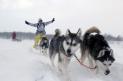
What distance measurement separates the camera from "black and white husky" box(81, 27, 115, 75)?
10.2 metres

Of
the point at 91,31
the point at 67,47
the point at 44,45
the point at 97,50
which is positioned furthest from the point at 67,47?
the point at 44,45

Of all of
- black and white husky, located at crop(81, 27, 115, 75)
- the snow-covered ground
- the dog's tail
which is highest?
the dog's tail

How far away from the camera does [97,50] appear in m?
10.7

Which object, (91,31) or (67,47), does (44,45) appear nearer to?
(91,31)

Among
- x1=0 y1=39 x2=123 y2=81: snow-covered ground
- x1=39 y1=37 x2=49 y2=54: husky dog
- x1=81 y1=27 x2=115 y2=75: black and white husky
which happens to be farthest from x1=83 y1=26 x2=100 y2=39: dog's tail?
x1=39 y1=37 x2=49 y2=54: husky dog

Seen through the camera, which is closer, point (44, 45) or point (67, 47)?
point (67, 47)

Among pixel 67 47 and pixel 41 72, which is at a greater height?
pixel 67 47

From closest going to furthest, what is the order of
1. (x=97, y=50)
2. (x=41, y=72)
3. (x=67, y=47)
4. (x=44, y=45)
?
(x=67, y=47) → (x=41, y=72) → (x=97, y=50) → (x=44, y=45)

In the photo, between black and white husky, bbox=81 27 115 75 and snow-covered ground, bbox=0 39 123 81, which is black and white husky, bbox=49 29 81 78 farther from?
black and white husky, bbox=81 27 115 75

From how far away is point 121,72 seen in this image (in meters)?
11.7

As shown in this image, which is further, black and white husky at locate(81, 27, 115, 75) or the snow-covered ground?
black and white husky at locate(81, 27, 115, 75)

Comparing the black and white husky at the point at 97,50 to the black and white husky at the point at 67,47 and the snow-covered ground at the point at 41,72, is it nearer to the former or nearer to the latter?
the snow-covered ground at the point at 41,72

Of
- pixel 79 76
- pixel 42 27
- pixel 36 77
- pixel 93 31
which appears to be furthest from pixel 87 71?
pixel 42 27

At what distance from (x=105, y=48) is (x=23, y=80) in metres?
2.74
